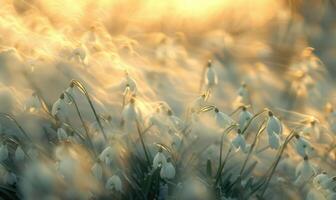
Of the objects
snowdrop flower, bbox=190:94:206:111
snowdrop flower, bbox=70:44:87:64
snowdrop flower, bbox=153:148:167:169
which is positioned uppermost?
snowdrop flower, bbox=70:44:87:64

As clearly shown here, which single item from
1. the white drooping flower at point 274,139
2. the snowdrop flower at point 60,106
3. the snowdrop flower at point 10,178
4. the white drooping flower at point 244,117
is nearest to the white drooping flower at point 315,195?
the white drooping flower at point 274,139

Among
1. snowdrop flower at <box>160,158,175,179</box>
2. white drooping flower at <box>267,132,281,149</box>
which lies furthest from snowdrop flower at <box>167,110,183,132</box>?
white drooping flower at <box>267,132,281,149</box>

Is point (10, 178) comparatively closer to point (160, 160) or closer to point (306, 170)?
point (160, 160)

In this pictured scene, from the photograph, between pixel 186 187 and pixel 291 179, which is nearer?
pixel 186 187

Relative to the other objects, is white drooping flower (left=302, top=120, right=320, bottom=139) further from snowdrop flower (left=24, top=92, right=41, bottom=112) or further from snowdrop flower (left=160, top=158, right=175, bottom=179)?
snowdrop flower (left=24, top=92, right=41, bottom=112)

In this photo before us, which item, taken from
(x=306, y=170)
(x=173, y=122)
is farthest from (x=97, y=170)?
(x=306, y=170)

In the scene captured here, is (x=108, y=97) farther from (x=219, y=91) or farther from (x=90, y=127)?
(x=219, y=91)

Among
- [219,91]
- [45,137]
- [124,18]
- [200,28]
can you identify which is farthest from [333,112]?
[124,18]

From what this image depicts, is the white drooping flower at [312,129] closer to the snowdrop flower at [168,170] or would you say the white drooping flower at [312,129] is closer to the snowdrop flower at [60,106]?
the snowdrop flower at [168,170]
